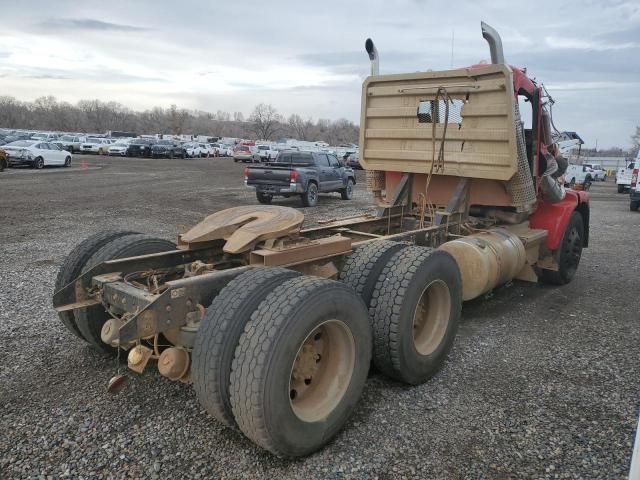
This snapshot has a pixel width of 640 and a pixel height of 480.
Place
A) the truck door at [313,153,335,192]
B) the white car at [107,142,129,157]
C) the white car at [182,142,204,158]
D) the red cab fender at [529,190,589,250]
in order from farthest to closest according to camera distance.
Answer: the white car at [182,142,204,158]
the white car at [107,142,129,157]
the truck door at [313,153,335,192]
the red cab fender at [529,190,589,250]

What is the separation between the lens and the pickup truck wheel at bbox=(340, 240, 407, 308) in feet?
12.6

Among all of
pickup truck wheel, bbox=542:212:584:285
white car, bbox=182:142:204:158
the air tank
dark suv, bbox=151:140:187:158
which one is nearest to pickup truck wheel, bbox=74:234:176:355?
the air tank

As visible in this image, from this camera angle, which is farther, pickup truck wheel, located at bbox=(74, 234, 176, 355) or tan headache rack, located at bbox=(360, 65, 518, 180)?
tan headache rack, located at bbox=(360, 65, 518, 180)

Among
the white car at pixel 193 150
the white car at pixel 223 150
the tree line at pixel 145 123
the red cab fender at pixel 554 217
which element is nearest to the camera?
the red cab fender at pixel 554 217

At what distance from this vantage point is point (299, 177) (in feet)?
53.1

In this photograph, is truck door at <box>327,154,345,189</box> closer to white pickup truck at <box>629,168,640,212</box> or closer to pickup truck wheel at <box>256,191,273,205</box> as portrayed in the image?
pickup truck wheel at <box>256,191,273,205</box>

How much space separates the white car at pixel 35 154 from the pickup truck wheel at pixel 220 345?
1169 inches

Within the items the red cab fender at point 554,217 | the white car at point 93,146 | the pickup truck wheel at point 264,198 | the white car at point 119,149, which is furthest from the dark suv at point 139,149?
the red cab fender at point 554,217

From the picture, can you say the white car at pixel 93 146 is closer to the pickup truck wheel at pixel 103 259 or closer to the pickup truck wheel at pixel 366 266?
the pickup truck wheel at pixel 103 259

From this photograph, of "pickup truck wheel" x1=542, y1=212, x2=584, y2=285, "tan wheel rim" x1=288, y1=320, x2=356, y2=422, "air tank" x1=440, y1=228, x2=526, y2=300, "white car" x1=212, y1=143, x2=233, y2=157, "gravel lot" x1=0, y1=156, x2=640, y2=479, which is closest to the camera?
"gravel lot" x1=0, y1=156, x2=640, y2=479

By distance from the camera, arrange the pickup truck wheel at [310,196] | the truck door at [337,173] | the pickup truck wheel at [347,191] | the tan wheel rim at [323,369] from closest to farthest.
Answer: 1. the tan wheel rim at [323,369]
2. the pickup truck wheel at [310,196]
3. the truck door at [337,173]
4. the pickup truck wheel at [347,191]

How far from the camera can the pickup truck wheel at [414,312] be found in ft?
12.0

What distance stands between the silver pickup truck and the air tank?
10.8m

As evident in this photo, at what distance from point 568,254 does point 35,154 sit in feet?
94.6
